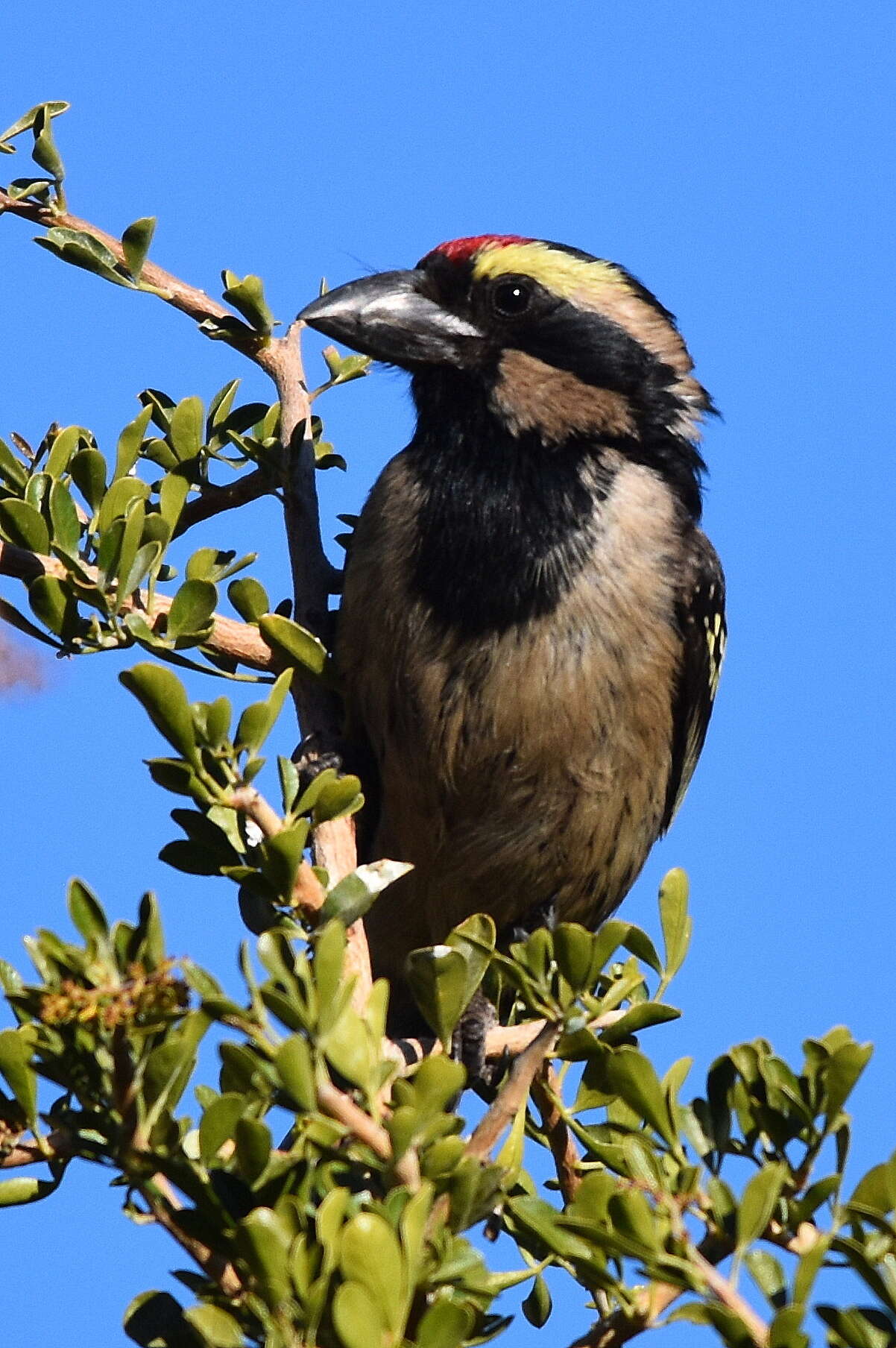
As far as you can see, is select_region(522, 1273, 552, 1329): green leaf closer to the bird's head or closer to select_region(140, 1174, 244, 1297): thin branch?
select_region(140, 1174, 244, 1297): thin branch

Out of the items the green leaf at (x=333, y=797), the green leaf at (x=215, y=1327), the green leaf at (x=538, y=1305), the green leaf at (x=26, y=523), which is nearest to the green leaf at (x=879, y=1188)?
the green leaf at (x=215, y=1327)

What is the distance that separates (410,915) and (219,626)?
1277 mm

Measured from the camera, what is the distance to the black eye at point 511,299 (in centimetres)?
423

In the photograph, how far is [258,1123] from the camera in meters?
2.06

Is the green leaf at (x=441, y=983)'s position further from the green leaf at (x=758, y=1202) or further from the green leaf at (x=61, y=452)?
the green leaf at (x=61, y=452)

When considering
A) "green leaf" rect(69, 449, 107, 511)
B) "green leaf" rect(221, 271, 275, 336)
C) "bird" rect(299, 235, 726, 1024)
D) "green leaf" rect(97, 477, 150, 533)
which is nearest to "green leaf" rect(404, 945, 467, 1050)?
"green leaf" rect(97, 477, 150, 533)

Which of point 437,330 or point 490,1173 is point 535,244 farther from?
point 490,1173

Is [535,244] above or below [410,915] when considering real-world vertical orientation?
above

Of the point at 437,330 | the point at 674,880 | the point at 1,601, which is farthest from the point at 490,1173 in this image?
the point at 437,330

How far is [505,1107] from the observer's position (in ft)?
7.80

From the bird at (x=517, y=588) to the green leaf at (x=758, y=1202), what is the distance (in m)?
1.96

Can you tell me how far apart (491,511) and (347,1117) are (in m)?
2.18

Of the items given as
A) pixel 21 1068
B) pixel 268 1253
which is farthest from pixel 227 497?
pixel 268 1253

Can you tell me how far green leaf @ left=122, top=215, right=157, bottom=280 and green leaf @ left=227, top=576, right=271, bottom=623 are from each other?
784 millimetres
